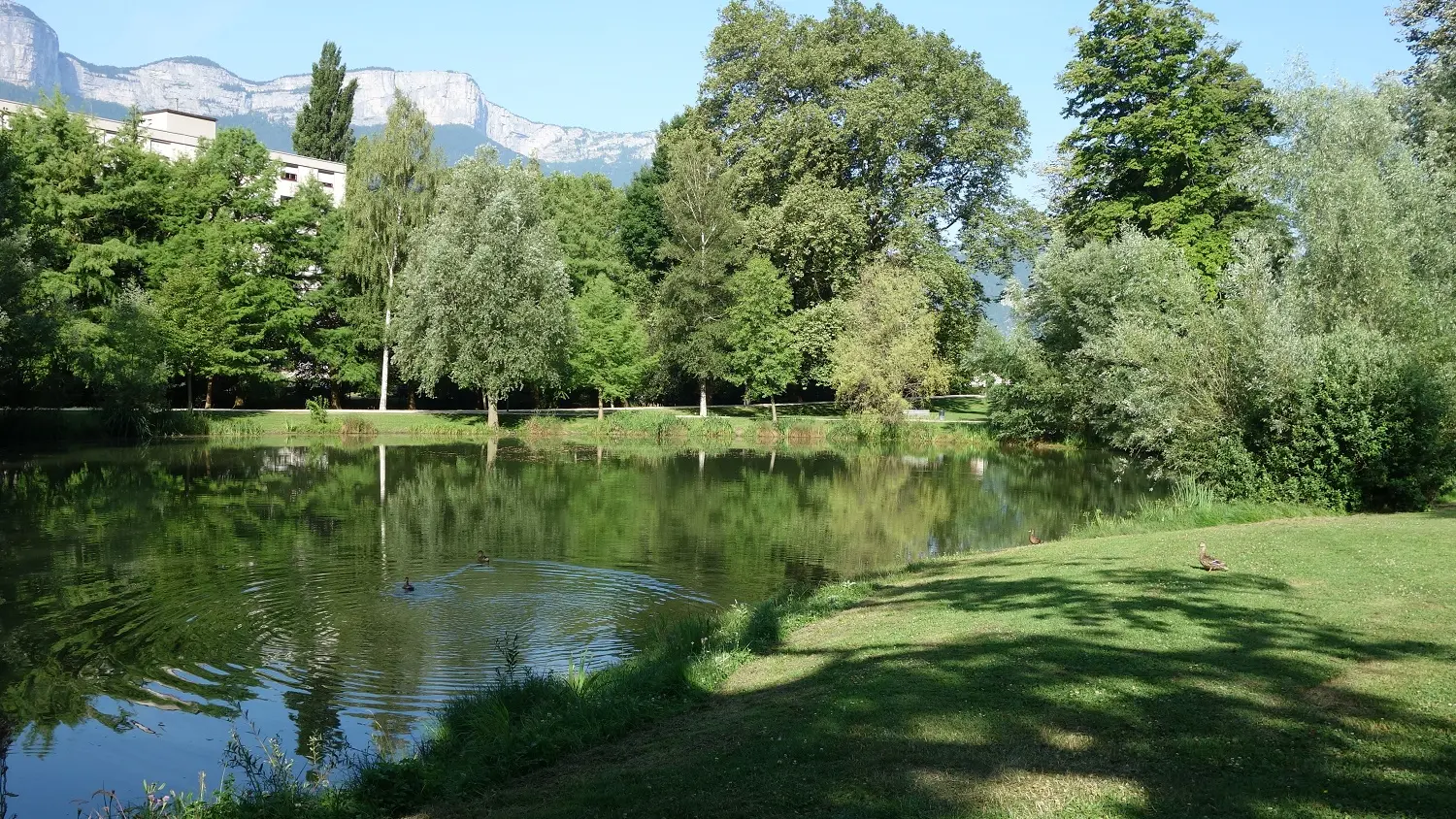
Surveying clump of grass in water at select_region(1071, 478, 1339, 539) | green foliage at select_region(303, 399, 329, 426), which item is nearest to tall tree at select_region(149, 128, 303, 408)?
green foliage at select_region(303, 399, 329, 426)

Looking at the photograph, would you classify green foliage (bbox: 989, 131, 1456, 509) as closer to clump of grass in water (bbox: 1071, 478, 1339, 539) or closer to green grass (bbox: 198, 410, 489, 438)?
clump of grass in water (bbox: 1071, 478, 1339, 539)

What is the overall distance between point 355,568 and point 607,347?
3578 centimetres

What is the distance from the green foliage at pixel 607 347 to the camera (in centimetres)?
5447

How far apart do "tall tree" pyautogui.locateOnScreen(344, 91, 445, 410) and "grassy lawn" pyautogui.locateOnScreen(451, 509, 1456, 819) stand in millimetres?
44948

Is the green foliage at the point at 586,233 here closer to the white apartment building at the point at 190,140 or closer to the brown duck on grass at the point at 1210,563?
the white apartment building at the point at 190,140

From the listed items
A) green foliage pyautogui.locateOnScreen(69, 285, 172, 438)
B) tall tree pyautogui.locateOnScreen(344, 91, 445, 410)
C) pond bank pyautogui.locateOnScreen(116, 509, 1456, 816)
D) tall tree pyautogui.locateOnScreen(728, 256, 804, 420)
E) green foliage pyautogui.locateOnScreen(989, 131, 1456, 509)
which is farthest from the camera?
tall tree pyautogui.locateOnScreen(728, 256, 804, 420)

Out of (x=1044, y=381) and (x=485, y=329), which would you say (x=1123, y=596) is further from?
(x=485, y=329)

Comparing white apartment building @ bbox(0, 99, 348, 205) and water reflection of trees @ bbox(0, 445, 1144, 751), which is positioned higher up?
white apartment building @ bbox(0, 99, 348, 205)

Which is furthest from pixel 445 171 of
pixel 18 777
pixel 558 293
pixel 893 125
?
pixel 18 777

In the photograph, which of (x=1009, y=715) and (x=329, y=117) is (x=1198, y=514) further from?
(x=329, y=117)

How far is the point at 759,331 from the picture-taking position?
5584cm

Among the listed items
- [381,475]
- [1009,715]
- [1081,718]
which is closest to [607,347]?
[381,475]

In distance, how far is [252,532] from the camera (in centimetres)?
2333

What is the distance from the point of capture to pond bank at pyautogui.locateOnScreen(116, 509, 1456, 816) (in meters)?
6.47
